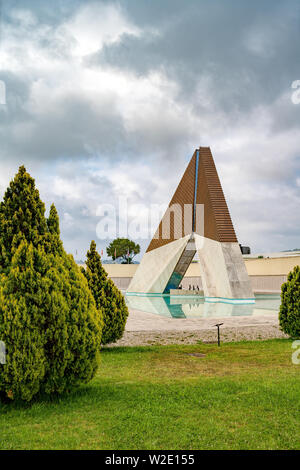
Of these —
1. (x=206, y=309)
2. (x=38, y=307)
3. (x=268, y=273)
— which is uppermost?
(x=268, y=273)

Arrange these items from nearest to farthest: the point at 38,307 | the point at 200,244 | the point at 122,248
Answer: the point at 38,307, the point at 200,244, the point at 122,248

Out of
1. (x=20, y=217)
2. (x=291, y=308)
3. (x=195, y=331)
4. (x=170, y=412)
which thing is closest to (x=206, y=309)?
(x=195, y=331)

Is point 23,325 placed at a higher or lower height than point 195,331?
higher

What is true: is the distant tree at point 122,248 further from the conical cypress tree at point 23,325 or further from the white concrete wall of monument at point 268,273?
the conical cypress tree at point 23,325

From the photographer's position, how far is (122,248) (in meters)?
78.3

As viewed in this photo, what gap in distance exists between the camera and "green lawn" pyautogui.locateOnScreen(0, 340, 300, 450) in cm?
338

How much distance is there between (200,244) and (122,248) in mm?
52412

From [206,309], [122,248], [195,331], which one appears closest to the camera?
[195,331]

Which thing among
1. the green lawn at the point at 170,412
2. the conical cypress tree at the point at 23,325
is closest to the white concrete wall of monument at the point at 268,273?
the green lawn at the point at 170,412

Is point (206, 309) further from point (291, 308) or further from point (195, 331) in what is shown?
point (291, 308)

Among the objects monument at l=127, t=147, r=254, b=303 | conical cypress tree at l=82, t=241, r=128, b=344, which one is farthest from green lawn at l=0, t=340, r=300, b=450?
monument at l=127, t=147, r=254, b=303

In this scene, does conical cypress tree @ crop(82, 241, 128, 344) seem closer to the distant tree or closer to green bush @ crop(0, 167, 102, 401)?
green bush @ crop(0, 167, 102, 401)

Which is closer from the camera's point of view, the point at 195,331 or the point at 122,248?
the point at 195,331
